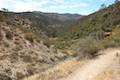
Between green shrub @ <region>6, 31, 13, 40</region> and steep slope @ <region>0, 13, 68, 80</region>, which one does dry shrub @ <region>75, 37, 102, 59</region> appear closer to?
steep slope @ <region>0, 13, 68, 80</region>

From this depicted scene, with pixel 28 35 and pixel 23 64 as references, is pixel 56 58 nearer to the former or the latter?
pixel 28 35

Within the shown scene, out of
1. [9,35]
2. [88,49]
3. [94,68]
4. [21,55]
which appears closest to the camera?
[94,68]

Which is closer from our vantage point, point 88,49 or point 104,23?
point 88,49

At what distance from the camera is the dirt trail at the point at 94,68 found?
1401 cm

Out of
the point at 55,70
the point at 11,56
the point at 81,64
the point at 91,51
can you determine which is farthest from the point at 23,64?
the point at 91,51

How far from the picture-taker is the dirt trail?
14.0m

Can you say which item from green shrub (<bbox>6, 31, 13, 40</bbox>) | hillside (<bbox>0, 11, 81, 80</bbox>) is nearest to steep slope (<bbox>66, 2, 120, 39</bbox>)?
hillside (<bbox>0, 11, 81, 80</bbox>)

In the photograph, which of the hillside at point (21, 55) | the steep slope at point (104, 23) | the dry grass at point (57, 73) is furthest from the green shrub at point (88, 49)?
the steep slope at point (104, 23)

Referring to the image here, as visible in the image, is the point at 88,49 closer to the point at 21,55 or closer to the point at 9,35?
the point at 21,55

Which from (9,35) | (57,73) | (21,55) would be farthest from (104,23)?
(57,73)

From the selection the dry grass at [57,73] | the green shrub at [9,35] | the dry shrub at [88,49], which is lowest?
the dry grass at [57,73]

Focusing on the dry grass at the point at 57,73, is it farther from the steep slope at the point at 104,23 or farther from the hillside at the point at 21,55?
the steep slope at the point at 104,23

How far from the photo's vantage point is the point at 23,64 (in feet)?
54.9

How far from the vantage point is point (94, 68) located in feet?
49.9
